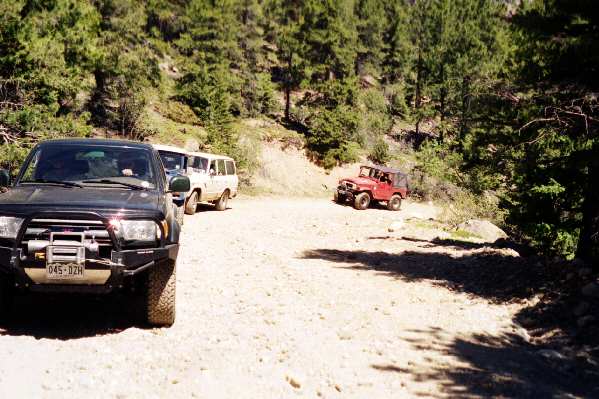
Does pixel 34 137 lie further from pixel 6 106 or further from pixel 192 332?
Result: pixel 192 332

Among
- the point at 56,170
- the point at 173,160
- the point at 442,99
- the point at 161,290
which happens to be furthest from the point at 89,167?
the point at 442,99

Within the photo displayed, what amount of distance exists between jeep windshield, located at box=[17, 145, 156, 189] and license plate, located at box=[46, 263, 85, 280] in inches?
47.6

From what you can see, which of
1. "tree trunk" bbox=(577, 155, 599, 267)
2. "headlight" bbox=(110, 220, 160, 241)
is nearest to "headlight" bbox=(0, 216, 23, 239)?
"headlight" bbox=(110, 220, 160, 241)

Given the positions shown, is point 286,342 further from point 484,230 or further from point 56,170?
point 484,230

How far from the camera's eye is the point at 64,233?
4340mm

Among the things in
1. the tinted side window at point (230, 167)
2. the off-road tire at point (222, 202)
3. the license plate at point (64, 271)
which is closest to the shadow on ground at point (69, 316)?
the license plate at point (64, 271)

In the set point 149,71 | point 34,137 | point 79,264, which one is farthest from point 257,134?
point 79,264

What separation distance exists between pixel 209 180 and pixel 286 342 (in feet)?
38.5

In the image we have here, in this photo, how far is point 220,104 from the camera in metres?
30.0

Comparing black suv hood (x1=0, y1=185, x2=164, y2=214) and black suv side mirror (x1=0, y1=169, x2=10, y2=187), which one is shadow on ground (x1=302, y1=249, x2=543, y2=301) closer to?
black suv hood (x1=0, y1=185, x2=164, y2=214)

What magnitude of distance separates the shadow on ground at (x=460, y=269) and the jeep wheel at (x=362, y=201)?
11.9 metres

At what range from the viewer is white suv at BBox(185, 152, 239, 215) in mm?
15367

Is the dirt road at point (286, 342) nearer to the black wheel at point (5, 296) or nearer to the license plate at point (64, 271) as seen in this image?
the black wheel at point (5, 296)

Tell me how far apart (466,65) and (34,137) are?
35.0 metres
